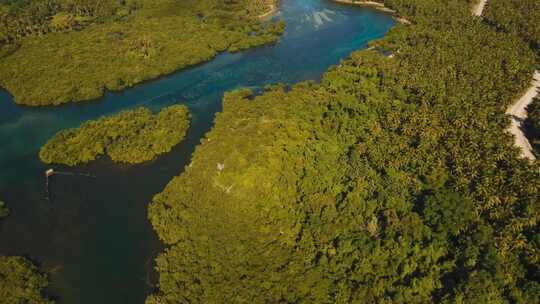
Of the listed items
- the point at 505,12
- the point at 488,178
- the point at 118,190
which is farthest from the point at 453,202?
the point at 505,12

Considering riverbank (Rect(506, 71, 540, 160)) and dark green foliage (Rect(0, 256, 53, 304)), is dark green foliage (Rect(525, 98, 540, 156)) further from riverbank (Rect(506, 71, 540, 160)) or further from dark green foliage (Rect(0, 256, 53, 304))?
dark green foliage (Rect(0, 256, 53, 304))

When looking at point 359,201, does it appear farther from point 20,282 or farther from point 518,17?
point 518,17

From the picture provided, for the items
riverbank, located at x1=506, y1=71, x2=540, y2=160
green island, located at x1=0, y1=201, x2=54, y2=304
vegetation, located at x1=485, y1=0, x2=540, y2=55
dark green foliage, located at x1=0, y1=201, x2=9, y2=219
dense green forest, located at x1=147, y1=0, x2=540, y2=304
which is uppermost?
vegetation, located at x1=485, y1=0, x2=540, y2=55

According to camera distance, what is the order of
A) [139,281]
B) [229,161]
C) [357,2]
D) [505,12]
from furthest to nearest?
[357,2]
[505,12]
[229,161]
[139,281]

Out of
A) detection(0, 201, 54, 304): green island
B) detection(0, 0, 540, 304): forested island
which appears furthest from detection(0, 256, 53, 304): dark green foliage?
detection(0, 0, 540, 304): forested island

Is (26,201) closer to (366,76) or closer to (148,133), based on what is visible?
(148,133)

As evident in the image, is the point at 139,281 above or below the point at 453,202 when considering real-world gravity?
below

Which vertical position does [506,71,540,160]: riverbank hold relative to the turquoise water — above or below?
above

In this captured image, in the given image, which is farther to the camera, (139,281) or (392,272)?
(139,281)
